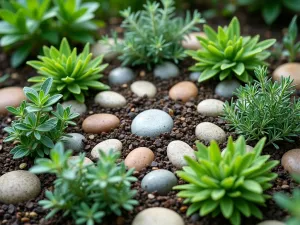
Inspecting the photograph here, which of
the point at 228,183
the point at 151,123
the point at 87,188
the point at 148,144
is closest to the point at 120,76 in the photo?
the point at 151,123

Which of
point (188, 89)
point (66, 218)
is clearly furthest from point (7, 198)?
point (188, 89)

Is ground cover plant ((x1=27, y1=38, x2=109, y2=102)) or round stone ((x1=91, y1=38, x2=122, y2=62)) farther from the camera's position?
round stone ((x1=91, y1=38, x2=122, y2=62))

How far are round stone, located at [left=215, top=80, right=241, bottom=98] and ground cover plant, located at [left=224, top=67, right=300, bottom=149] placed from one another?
42cm

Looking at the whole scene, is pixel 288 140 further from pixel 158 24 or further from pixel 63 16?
pixel 63 16

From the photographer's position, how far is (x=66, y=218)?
2219mm

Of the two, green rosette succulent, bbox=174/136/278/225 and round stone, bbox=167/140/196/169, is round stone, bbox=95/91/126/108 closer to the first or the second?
round stone, bbox=167/140/196/169

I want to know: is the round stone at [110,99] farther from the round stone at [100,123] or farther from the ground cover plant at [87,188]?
the ground cover plant at [87,188]

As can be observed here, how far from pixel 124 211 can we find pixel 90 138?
2.03 ft

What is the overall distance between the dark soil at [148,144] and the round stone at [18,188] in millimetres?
30

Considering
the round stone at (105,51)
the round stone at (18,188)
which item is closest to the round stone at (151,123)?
the round stone at (18,188)

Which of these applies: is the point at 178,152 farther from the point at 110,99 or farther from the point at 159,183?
the point at 110,99

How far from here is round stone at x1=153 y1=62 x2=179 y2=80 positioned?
10.4ft

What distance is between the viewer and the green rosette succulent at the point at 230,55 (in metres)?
2.89

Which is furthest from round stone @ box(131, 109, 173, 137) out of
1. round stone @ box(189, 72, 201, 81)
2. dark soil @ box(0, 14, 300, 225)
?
round stone @ box(189, 72, 201, 81)
